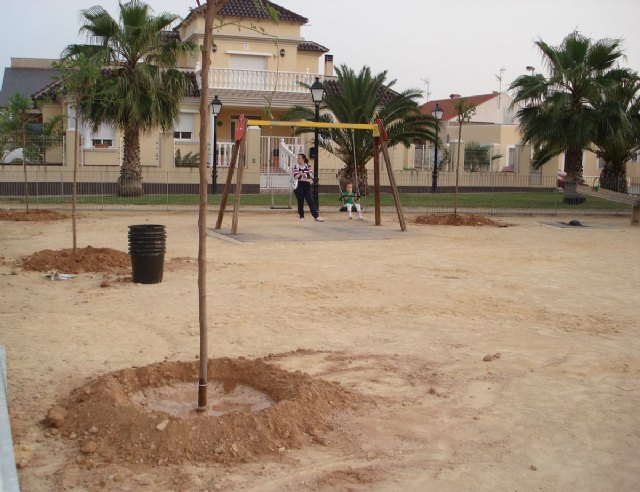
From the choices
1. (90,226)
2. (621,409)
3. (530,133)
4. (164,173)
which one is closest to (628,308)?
(621,409)

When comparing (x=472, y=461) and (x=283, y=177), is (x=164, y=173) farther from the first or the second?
(x=472, y=461)

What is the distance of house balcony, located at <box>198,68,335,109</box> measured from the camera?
113ft

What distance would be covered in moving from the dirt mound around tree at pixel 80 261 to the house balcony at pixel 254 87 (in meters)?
24.0

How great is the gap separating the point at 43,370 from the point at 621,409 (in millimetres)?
4202

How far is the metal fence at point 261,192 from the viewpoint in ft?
79.0

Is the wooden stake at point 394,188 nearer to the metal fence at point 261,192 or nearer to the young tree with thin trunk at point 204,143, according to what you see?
the metal fence at point 261,192

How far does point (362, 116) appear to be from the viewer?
2633cm

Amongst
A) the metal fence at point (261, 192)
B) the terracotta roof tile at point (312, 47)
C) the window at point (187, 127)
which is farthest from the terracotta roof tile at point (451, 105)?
the window at point (187, 127)

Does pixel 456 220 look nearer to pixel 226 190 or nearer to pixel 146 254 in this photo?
pixel 226 190

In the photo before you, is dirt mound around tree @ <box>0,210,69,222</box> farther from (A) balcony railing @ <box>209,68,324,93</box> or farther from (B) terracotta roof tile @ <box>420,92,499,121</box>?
(B) terracotta roof tile @ <box>420,92,499,121</box>

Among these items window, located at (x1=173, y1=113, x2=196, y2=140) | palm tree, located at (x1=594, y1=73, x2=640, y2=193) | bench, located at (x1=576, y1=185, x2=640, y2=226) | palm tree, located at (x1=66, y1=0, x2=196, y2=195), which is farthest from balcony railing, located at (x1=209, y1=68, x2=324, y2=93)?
bench, located at (x1=576, y1=185, x2=640, y2=226)

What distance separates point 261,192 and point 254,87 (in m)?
6.98

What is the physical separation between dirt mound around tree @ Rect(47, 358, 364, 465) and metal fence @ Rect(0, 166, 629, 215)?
17871 millimetres

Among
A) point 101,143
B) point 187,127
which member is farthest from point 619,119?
point 101,143
